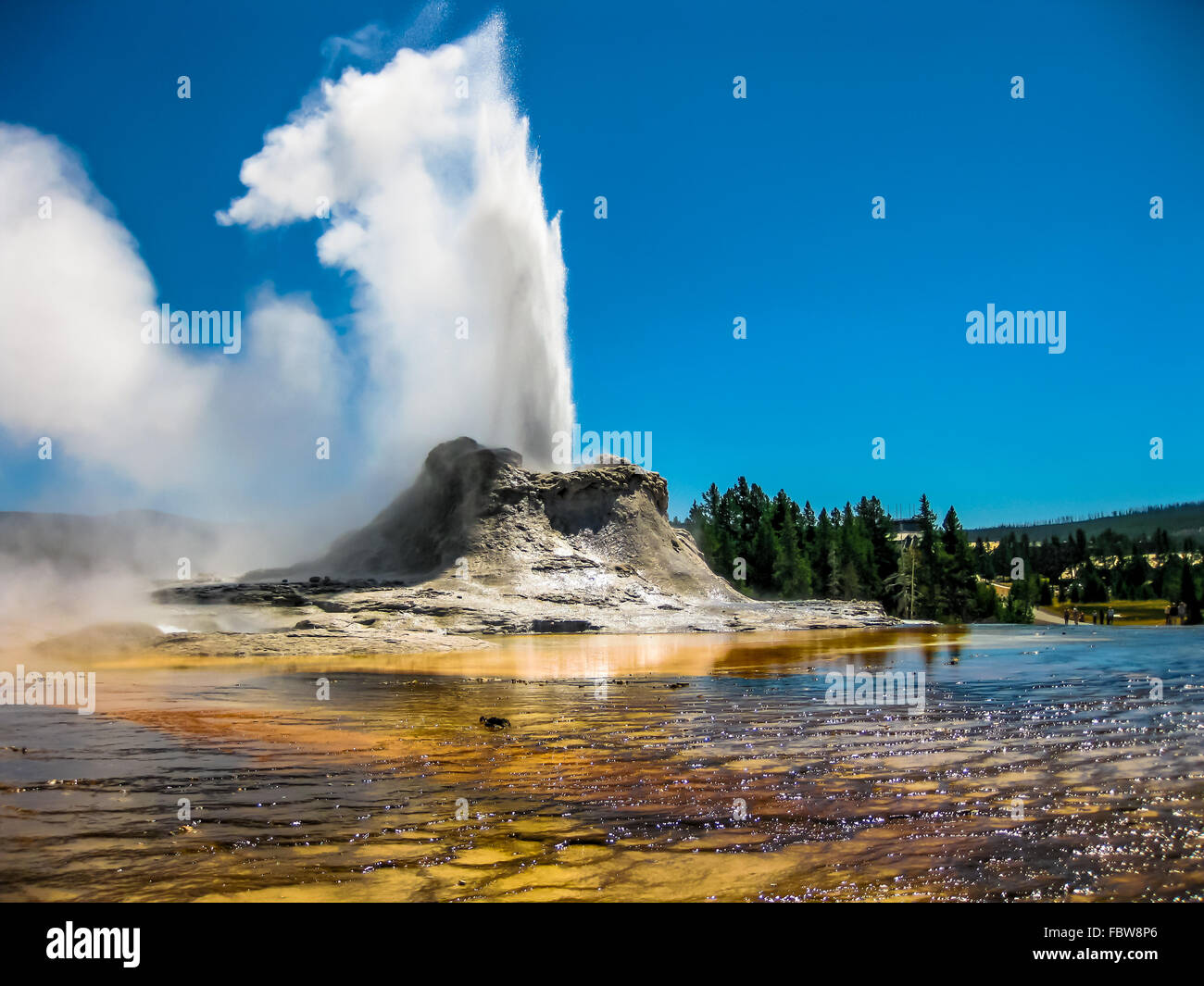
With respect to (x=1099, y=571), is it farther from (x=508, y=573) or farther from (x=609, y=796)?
(x=609, y=796)

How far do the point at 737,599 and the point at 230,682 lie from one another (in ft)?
128

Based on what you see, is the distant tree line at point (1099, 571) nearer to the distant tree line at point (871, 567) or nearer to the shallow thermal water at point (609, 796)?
the distant tree line at point (871, 567)

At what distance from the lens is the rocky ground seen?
33.6 m

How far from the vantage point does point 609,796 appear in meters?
7.66

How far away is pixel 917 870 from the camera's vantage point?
5.46 metres

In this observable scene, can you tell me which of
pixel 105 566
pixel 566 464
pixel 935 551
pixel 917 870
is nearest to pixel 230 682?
pixel 917 870

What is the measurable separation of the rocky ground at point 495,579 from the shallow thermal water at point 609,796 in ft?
53.7

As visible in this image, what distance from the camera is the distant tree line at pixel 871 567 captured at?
248 ft

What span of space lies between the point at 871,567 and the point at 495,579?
50.0 metres

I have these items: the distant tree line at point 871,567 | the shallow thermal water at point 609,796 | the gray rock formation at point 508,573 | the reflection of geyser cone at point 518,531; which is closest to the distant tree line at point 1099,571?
the distant tree line at point 871,567

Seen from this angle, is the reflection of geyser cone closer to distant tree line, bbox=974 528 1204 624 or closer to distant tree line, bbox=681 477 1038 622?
distant tree line, bbox=681 477 1038 622

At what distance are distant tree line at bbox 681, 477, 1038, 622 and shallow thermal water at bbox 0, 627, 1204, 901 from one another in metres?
56.7

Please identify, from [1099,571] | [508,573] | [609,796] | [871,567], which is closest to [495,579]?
[508,573]

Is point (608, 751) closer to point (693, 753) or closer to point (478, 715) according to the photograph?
point (693, 753)
